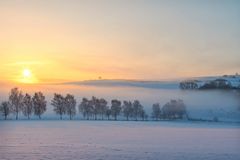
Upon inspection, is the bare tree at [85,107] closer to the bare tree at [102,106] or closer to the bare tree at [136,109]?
the bare tree at [102,106]

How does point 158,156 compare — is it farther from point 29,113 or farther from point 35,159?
point 29,113

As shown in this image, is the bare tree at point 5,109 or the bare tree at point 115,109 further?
the bare tree at point 115,109

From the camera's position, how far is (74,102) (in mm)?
153875

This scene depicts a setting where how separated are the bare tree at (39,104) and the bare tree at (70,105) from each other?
9752 mm

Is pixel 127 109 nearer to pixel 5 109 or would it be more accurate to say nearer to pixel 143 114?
pixel 143 114

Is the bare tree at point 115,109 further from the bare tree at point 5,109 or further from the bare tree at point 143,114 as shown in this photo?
the bare tree at point 5,109

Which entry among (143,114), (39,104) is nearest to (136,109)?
(143,114)

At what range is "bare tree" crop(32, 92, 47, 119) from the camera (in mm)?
142625

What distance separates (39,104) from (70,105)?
1224 cm

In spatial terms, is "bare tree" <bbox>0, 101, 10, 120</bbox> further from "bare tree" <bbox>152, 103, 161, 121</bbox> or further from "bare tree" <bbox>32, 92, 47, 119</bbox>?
"bare tree" <bbox>152, 103, 161, 121</bbox>

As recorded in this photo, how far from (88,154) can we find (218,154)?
31.0ft

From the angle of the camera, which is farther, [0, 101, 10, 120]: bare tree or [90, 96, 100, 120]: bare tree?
[90, 96, 100, 120]: bare tree

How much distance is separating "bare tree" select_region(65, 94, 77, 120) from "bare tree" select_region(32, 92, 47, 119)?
9.75 meters

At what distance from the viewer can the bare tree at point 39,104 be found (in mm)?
142625
